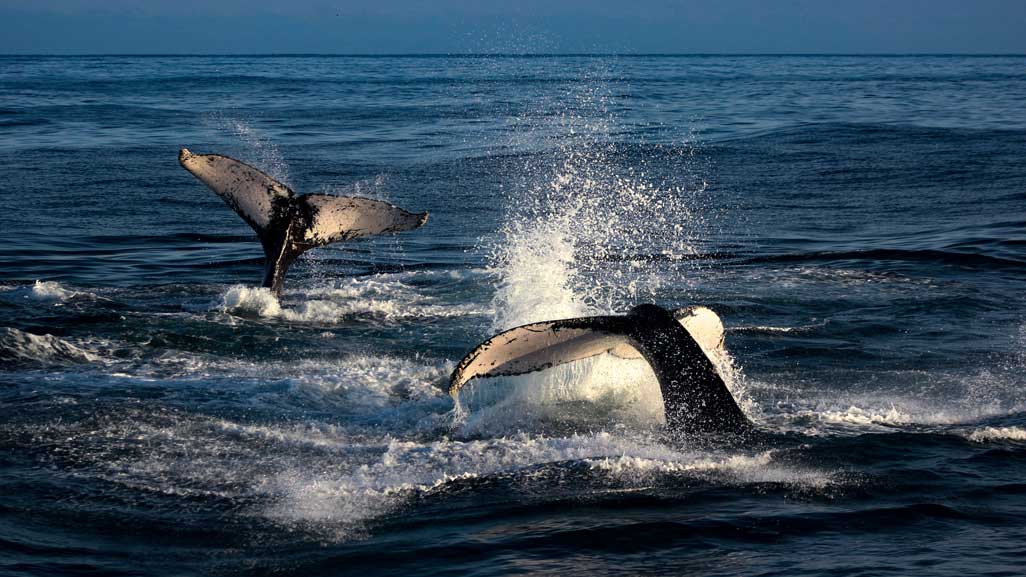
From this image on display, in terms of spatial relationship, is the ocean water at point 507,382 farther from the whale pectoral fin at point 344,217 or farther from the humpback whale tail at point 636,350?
the whale pectoral fin at point 344,217

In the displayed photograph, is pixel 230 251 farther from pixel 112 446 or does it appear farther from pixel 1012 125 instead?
pixel 1012 125

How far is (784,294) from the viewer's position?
42.4ft

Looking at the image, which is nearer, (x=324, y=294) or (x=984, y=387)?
(x=984, y=387)

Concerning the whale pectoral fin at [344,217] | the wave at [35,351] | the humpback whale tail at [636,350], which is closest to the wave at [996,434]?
the humpback whale tail at [636,350]

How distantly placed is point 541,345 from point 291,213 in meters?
5.55

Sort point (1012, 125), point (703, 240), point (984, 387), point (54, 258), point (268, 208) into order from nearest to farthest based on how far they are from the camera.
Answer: point (984, 387)
point (268, 208)
point (54, 258)
point (703, 240)
point (1012, 125)

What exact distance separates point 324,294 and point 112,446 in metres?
5.24

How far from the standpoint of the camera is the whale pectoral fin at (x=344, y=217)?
11.4m

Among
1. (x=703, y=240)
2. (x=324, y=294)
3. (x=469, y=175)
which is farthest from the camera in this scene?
(x=469, y=175)

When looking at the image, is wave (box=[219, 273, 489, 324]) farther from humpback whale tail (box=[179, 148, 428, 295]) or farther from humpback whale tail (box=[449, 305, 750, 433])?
humpback whale tail (box=[449, 305, 750, 433])

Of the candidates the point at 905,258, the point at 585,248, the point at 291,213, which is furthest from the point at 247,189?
the point at 905,258

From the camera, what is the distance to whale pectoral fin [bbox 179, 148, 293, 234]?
11219 mm

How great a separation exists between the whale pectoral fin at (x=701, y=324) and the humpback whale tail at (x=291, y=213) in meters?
4.53

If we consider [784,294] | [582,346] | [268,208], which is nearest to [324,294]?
[268,208]
